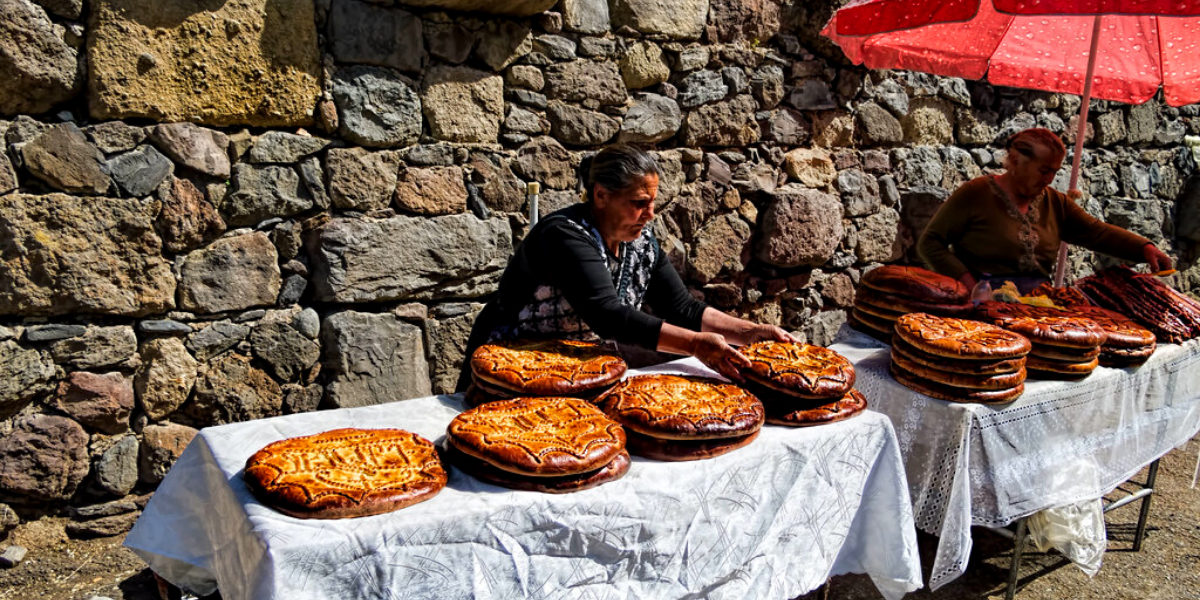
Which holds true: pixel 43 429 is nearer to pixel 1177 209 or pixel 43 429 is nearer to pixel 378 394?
pixel 378 394

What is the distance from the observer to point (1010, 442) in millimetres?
2451

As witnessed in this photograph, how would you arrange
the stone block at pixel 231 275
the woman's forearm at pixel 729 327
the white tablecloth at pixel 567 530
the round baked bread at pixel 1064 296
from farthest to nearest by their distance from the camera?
1. the round baked bread at pixel 1064 296
2. the stone block at pixel 231 275
3. the woman's forearm at pixel 729 327
4. the white tablecloth at pixel 567 530

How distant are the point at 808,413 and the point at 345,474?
1.16m

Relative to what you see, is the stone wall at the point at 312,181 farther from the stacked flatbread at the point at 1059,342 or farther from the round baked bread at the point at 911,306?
the stacked flatbread at the point at 1059,342

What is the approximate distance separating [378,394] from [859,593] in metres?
2.14

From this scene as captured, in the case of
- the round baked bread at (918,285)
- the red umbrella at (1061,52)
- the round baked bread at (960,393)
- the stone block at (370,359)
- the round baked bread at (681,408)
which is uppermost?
the red umbrella at (1061,52)

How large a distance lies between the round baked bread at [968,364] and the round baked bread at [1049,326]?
0.59 feet

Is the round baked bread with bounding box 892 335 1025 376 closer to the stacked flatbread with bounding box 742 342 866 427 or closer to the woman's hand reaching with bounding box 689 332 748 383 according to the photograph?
the stacked flatbread with bounding box 742 342 866 427

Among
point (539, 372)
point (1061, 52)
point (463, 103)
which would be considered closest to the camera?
point (539, 372)

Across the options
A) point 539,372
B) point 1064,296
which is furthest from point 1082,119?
point 539,372

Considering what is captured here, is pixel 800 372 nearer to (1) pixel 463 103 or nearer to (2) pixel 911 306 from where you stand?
(2) pixel 911 306

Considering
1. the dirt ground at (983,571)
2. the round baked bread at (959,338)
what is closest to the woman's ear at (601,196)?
the round baked bread at (959,338)

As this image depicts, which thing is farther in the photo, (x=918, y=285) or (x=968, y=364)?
(x=918, y=285)

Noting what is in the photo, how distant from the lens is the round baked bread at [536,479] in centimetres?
158
